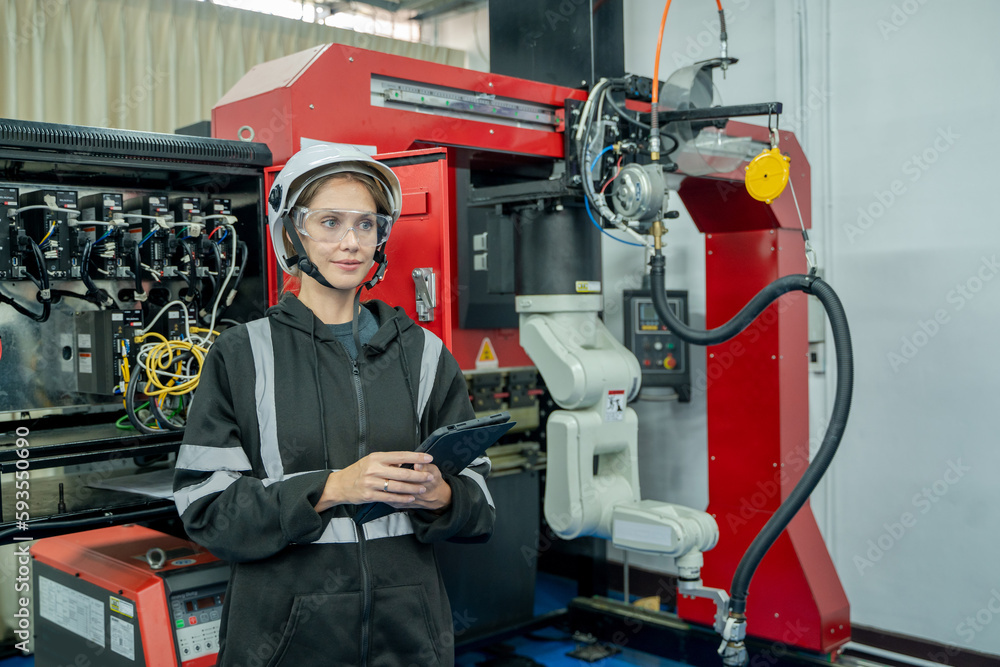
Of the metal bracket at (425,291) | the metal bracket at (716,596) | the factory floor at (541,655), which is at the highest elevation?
the metal bracket at (425,291)

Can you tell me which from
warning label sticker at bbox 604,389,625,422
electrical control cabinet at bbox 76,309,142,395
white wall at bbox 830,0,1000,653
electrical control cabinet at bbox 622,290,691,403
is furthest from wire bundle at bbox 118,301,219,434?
white wall at bbox 830,0,1000,653

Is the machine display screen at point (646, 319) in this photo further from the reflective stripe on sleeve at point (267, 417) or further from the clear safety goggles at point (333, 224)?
the reflective stripe on sleeve at point (267, 417)

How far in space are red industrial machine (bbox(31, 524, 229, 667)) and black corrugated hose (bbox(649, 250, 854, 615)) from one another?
1.55m

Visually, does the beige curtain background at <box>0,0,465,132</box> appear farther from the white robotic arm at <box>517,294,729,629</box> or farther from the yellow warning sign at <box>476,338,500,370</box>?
the white robotic arm at <box>517,294,729,629</box>

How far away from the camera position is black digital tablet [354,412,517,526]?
143 cm

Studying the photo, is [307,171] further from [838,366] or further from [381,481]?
[838,366]

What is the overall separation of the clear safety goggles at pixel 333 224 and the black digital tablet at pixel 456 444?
0.42 meters

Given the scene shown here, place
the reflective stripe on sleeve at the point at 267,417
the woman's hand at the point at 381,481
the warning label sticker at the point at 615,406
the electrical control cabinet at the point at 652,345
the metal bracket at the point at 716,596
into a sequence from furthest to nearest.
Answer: the electrical control cabinet at the point at 652,345, the warning label sticker at the point at 615,406, the metal bracket at the point at 716,596, the reflective stripe on sleeve at the point at 267,417, the woman's hand at the point at 381,481

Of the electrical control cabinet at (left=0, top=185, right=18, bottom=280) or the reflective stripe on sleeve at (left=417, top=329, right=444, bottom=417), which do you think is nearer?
the reflective stripe on sleeve at (left=417, top=329, right=444, bottom=417)

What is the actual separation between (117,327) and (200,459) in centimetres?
115

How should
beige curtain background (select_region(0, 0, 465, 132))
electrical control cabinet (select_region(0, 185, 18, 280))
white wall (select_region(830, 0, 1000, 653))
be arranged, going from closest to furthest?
electrical control cabinet (select_region(0, 185, 18, 280)) → white wall (select_region(830, 0, 1000, 653)) → beige curtain background (select_region(0, 0, 465, 132))

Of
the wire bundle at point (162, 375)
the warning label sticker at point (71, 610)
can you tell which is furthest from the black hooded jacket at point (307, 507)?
the warning label sticker at point (71, 610)

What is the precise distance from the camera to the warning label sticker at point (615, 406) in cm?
289

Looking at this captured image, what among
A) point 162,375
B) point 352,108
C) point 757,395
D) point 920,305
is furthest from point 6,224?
point 920,305
